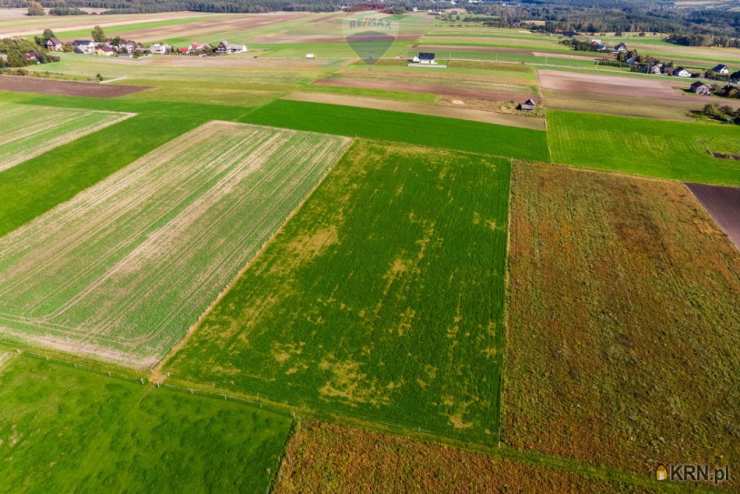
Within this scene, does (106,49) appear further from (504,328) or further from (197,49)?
(504,328)

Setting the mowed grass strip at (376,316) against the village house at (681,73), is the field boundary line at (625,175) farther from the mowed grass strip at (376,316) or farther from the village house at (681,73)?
the village house at (681,73)

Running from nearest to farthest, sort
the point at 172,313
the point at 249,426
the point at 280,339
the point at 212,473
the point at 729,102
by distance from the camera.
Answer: the point at 212,473 < the point at 249,426 < the point at 280,339 < the point at 172,313 < the point at 729,102

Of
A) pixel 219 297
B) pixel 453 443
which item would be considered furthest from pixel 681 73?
pixel 219 297

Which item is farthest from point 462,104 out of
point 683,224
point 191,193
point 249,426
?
point 249,426

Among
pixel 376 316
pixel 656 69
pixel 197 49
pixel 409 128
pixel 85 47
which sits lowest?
pixel 376 316

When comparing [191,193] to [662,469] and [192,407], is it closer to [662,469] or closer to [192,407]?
[192,407]

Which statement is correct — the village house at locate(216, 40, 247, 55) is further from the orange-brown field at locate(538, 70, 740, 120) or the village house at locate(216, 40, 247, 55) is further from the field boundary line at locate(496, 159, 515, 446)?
the field boundary line at locate(496, 159, 515, 446)

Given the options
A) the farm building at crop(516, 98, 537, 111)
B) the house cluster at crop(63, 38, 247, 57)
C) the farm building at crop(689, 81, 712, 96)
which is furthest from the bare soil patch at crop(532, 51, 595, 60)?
the house cluster at crop(63, 38, 247, 57)
